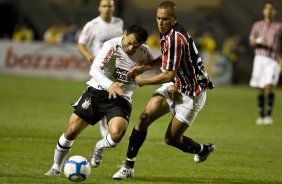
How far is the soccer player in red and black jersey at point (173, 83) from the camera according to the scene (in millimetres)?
8695

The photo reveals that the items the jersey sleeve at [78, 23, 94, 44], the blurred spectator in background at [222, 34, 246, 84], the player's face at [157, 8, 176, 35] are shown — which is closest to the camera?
the player's face at [157, 8, 176, 35]

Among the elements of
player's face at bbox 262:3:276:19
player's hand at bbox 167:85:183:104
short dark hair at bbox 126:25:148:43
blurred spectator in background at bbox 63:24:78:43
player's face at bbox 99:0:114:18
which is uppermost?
short dark hair at bbox 126:25:148:43

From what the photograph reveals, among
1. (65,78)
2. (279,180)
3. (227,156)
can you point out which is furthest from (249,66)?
(279,180)

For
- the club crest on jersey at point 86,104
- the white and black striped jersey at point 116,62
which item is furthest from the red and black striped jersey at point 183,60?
the club crest on jersey at point 86,104

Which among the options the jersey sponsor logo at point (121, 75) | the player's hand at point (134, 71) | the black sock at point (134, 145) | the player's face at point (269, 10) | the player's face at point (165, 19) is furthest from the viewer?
the player's face at point (269, 10)

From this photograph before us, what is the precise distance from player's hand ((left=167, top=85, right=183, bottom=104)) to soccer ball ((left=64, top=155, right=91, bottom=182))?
1462mm

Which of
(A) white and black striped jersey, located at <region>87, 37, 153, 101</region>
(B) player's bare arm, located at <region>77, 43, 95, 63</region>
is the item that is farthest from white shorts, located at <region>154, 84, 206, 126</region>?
(B) player's bare arm, located at <region>77, 43, 95, 63</region>

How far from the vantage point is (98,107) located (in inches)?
359

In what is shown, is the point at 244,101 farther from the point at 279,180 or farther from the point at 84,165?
the point at 84,165

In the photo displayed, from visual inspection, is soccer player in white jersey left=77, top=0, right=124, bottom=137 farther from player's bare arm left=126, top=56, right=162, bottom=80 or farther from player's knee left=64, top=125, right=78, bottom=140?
player's knee left=64, top=125, right=78, bottom=140

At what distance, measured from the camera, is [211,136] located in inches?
550

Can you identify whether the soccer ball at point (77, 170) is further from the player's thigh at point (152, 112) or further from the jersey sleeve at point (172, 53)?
the jersey sleeve at point (172, 53)

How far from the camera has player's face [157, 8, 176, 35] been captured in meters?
8.62

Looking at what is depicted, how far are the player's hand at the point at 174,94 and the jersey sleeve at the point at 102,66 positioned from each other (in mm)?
783
